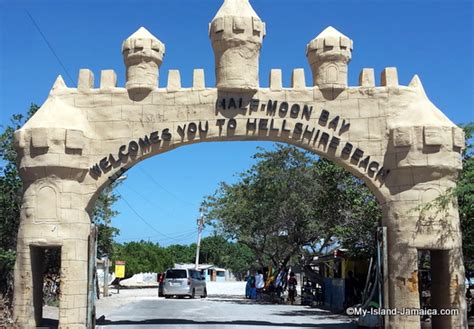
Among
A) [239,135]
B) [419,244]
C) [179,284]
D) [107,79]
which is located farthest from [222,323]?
[179,284]

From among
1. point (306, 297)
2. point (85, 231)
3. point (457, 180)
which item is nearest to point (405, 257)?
point (457, 180)

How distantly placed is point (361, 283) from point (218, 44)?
12459 mm

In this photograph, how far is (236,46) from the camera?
1352 centimetres

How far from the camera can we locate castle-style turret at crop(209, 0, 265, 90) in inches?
529

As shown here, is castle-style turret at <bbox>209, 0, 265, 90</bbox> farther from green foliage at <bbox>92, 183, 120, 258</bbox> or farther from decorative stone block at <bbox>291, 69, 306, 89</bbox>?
green foliage at <bbox>92, 183, 120, 258</bbox>

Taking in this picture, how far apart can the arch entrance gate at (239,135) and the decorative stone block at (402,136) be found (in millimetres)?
21

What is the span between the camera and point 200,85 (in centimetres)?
1365

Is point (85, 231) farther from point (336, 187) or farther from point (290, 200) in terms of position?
point (290, 200)

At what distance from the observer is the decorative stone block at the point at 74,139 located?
12.9 metres

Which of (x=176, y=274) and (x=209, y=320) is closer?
(x=209, y=320)

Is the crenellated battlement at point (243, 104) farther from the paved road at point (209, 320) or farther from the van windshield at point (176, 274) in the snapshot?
the van windshield at point (176, 274)

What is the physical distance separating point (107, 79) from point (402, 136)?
679cm

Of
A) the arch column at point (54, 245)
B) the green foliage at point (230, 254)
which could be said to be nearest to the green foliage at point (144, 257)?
the green foliage at point (230, 254)

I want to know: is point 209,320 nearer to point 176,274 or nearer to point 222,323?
point 222,323
